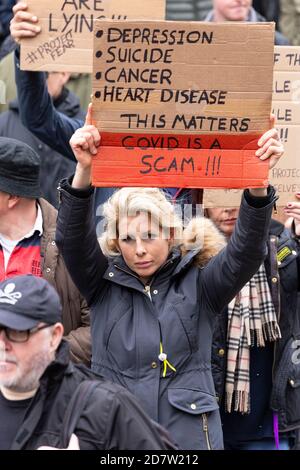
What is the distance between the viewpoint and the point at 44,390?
13.4ft

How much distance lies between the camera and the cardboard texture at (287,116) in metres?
6.04

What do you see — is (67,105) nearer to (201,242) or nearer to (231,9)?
(231,9)

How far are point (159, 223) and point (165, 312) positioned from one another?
1.30 feet

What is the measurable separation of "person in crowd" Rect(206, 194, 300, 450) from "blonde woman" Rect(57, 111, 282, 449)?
810 millimetres

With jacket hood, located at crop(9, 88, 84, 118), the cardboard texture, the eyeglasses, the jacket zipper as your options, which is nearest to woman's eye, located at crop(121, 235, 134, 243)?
the jacket zipper

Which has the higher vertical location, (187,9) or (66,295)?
(187,9)

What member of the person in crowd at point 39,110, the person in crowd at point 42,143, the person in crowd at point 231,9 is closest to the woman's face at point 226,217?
the person in crowd at point 39,110

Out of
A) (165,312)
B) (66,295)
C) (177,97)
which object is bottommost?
(165,312)

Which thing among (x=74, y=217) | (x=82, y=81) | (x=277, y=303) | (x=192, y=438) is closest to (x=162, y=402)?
(x=192, y=438)

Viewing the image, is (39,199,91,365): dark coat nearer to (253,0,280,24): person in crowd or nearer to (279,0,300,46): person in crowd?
(279,0,300,46): person in crowd

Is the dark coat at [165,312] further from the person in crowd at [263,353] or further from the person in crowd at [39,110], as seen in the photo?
the person in crowd at [39,110]

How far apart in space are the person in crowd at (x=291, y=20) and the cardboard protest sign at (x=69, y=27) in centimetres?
320

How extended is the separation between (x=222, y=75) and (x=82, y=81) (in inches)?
157

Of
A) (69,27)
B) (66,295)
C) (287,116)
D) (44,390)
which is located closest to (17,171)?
(66,295)
